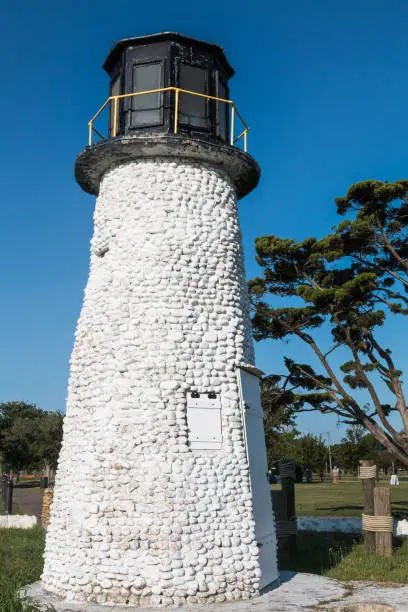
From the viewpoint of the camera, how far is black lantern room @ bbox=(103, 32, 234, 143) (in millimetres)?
11828

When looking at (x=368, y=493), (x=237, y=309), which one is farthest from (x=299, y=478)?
(x=237, y=309)

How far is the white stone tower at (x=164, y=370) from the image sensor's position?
32.5 ft

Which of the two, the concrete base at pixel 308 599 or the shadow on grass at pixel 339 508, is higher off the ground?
the shadow on grass at pixel 339 508

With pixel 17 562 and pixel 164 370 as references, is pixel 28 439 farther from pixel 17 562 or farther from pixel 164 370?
pixel 164 370

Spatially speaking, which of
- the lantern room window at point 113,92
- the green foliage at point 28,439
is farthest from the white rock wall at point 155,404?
the green foliage at point 28,439

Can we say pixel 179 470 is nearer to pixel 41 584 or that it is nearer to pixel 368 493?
pixel 41 584

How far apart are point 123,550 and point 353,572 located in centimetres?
503

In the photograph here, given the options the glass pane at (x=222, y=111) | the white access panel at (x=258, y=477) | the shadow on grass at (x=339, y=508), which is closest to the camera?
the white access panel at (x=258, y=477)

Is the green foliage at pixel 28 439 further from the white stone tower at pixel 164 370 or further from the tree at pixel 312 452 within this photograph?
the white stone tower at pixel 164 370

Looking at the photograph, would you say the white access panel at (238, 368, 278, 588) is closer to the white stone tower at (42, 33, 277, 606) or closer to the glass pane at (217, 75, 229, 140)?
the white stone tower at (42, 33, 277, 606)

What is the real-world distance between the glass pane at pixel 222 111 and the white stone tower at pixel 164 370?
0.05m

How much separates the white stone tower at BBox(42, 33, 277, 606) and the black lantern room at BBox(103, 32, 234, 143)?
3 cm

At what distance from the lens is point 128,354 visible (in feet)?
35.5

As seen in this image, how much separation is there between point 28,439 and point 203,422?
43568 mm
